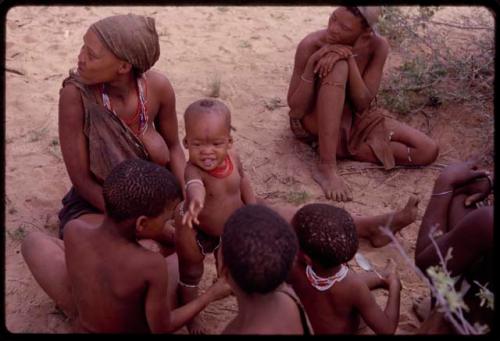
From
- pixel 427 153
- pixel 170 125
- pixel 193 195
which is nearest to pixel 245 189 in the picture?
pixel 193 195

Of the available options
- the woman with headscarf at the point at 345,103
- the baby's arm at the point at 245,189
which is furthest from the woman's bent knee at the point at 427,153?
the baby's arm at the point at 245,189

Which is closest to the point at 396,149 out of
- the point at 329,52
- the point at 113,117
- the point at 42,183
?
the point at 329,52

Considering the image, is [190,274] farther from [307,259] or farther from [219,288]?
[307,259]

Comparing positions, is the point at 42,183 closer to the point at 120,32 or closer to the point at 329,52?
A: the point at 120,32

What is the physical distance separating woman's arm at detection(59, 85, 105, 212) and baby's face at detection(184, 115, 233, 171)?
1.83ft

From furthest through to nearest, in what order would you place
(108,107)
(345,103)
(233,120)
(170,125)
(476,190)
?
(233,120) < (345,103) < (170,125) < (108,107) < (476,190)

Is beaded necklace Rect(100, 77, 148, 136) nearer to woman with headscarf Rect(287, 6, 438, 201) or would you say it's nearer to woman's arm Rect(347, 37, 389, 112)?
woman with headscarf Rect(287, 6, 438, 201)

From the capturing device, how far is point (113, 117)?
3133 millimetres

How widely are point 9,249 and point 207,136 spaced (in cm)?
135

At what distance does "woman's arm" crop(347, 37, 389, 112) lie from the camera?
152 inches

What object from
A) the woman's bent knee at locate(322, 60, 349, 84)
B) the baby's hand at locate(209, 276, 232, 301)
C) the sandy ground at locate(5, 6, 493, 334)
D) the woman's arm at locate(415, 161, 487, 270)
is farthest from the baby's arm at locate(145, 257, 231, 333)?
the woman's bent knee at locate(322, 60, 349, 84)

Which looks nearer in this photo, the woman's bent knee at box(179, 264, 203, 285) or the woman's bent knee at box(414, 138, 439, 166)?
the woman's bent knee at box(179, 264, 203, 285)

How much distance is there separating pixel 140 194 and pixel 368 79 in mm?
2127

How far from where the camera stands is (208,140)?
294 centimetres
